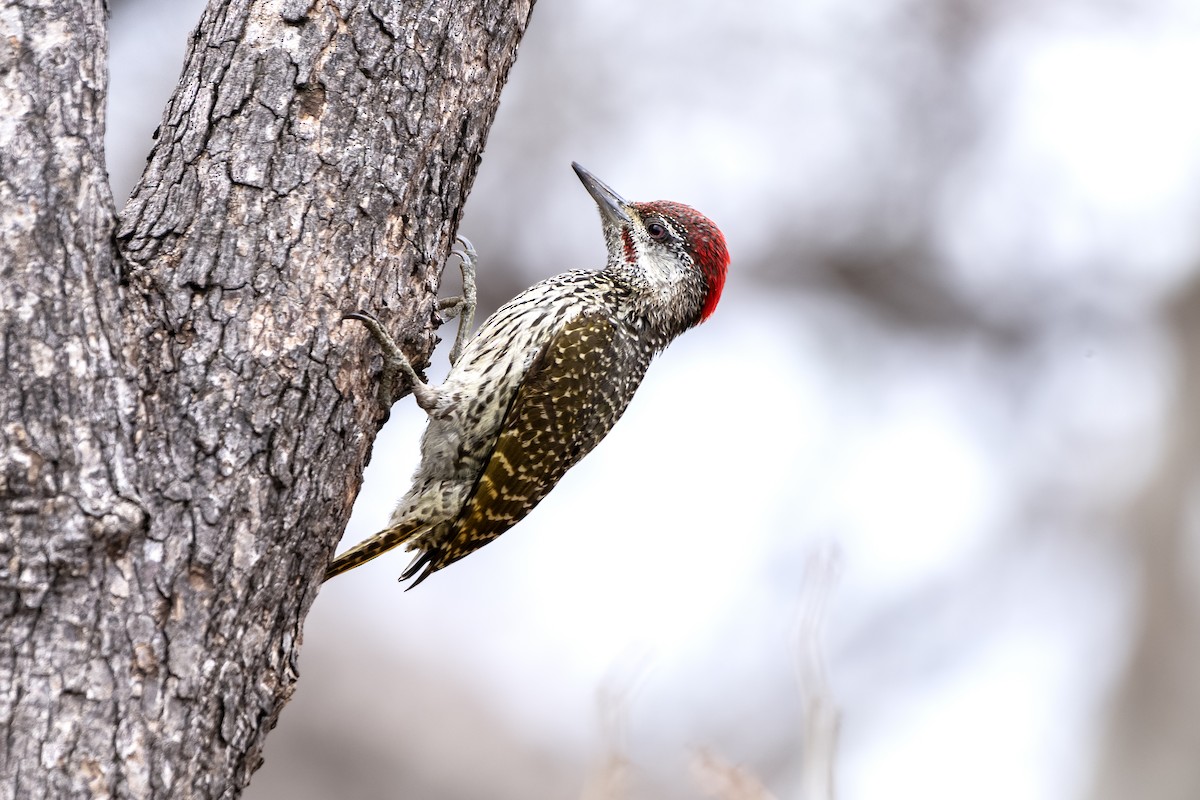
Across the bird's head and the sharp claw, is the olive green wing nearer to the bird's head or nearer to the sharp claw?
the bird's head

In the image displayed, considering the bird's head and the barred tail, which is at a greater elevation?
the bird's head

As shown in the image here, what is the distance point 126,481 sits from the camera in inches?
86.0

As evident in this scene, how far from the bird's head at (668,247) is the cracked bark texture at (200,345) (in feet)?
5.59

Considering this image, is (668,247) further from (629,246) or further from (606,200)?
(606,200)

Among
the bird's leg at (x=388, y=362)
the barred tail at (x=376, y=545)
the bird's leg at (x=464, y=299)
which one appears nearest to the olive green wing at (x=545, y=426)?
the barred tail at (x=376, y=545)

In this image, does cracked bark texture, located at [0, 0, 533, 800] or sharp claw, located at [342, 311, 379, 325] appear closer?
cracked bark texture, located at [0, 0, 533, 800]

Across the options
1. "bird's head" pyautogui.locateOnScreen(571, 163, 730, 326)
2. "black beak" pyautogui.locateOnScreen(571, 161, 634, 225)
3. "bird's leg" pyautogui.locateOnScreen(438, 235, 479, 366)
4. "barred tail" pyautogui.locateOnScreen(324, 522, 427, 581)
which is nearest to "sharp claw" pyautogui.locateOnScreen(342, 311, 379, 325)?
"barred tail" pyautogui.locateOnScreen(324, 522, 427, 581)

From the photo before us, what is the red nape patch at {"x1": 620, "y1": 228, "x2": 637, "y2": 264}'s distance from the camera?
4562 mm

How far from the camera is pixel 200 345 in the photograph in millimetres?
2375

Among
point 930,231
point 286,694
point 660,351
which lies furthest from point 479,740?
point 286,694

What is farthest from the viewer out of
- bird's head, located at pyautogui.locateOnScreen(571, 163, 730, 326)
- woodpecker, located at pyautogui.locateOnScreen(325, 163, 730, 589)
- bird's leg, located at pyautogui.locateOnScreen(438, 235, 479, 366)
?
bird's head, located at pyautogui.locateOnScreen(571, 163, 730, 326)

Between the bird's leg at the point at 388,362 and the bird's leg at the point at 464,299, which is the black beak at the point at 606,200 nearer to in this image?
the bird's leg at the point at 464,299

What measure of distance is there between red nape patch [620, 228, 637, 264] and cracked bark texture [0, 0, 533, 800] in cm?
169

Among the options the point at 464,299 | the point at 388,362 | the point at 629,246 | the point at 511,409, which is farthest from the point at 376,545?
the point at 629,246
